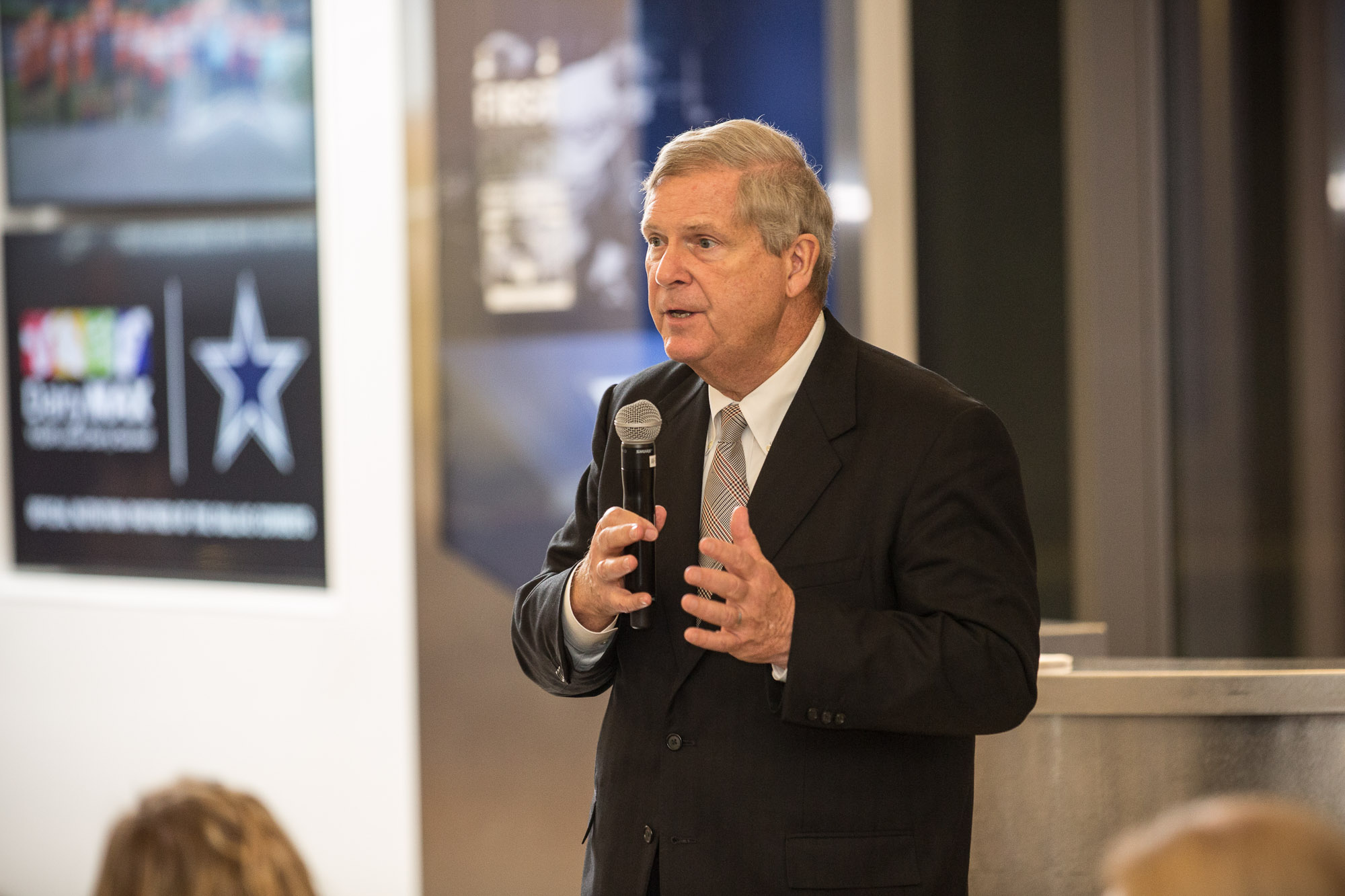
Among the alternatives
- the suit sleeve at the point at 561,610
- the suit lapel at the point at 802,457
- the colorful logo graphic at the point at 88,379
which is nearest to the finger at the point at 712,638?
the suit lapel at the point at 802,457

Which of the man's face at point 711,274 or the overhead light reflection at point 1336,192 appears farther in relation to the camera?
the overhead light reflection at point 1336,192

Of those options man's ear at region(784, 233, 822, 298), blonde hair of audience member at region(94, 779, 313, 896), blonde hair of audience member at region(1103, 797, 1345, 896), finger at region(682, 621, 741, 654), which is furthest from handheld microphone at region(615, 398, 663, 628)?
blonde hair of audience member at region(1103, 797, 1345, 896)

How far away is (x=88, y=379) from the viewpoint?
15.2ft

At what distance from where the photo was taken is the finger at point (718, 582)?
61.2 inches

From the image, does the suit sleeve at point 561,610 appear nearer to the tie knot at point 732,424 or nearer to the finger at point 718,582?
the tie knot at point 732,424

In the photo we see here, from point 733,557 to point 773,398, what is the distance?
0.40 m

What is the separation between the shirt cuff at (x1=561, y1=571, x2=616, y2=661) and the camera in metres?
1.85

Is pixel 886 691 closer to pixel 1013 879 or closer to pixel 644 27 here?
pixel 1013 879

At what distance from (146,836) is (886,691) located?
874 mm

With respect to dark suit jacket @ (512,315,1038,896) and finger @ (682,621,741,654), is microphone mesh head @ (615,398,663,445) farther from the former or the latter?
finger @ (682,621,741,654)

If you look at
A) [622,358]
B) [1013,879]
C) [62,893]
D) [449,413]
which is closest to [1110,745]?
[1013,879]

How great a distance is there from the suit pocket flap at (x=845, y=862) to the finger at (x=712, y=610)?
35cm

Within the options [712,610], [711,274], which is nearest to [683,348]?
[711,274]

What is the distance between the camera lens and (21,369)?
4746 millimetres
